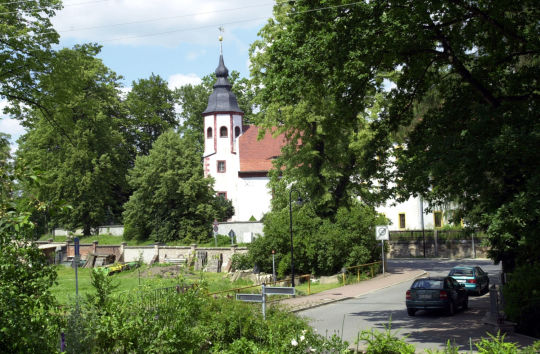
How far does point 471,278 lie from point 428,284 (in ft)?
25.0

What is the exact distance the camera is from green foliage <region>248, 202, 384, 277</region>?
113ft

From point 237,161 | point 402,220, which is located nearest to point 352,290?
point 402,220

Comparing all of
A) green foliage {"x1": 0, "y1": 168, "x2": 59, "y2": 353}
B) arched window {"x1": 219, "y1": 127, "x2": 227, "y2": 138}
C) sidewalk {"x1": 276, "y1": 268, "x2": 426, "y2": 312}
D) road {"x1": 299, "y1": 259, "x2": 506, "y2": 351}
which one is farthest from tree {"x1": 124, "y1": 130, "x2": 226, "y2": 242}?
green foliage {"x1": 0, "y1": 168, "x2": 59, "y2": 353}

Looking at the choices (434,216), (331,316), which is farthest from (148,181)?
(331,316)

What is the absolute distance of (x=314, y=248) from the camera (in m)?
34.6

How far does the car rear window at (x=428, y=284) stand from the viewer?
21.5m

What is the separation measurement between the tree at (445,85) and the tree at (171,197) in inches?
1451

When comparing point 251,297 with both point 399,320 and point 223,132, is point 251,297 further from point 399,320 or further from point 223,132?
point 223,132

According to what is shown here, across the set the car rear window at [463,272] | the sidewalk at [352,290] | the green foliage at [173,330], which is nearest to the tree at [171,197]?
the sidewalk at [352,290]

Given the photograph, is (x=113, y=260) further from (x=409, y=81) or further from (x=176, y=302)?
(x=176, y=302)

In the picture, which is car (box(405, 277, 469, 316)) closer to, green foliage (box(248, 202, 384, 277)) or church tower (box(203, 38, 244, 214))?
green foliage (box(248, 202, 384, 277))

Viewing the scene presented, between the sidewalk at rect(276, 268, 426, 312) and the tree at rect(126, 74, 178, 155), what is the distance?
4033 centimetres

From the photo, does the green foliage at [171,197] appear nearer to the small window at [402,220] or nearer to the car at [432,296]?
the small window at [402,220]

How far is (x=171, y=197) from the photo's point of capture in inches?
2175
